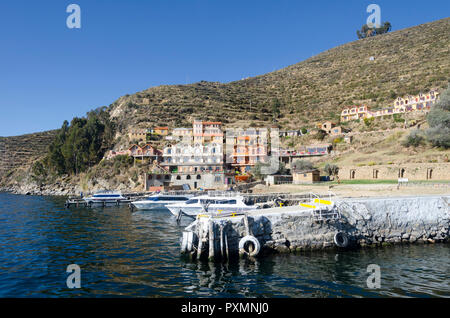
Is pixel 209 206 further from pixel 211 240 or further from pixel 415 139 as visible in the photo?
pixel 415 139

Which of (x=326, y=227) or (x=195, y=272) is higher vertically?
(x=326, y=227)

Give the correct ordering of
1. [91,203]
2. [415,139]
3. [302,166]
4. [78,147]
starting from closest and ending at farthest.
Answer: [91,203], [415,139], [302,166], [78,147]

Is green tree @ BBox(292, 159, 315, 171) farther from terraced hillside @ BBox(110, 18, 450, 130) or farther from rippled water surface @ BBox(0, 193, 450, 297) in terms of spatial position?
terraced hillside @ BBox(110, 18, 450, 130)

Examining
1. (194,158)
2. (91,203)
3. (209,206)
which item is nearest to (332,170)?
(209,206)

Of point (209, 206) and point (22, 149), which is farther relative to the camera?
point (22, 149)

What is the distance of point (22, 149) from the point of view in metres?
128

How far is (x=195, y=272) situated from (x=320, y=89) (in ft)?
403

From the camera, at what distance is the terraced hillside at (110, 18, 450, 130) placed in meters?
101

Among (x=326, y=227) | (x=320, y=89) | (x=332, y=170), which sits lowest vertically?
(x=326, y=227)

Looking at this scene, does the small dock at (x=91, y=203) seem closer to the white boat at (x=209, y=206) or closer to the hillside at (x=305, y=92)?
the white boat at (x=209, y=206)

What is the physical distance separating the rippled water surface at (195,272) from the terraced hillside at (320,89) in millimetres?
86903

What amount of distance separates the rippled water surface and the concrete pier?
87cm

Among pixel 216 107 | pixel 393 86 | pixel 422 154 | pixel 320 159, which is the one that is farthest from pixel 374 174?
pixel 216 107
